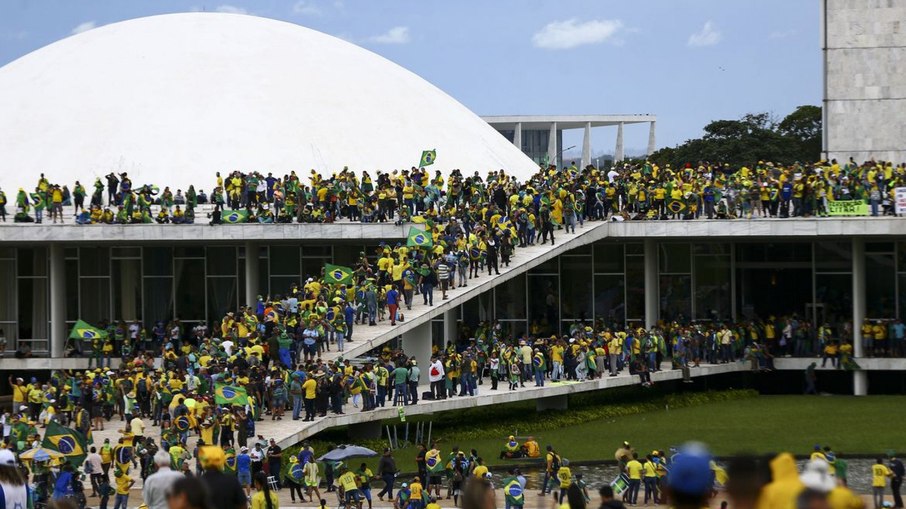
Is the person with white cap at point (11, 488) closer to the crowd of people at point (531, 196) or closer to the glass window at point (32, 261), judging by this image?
the crowd of people at point (531, 196)

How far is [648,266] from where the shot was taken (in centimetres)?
4150

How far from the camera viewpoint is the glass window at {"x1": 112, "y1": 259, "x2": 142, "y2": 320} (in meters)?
42.4

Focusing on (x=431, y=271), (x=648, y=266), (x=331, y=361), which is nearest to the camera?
(x=331, y=361)

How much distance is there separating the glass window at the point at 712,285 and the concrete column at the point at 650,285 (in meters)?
1.32

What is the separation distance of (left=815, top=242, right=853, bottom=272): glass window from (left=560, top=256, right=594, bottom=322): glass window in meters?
6.30

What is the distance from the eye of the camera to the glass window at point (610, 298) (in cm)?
4231

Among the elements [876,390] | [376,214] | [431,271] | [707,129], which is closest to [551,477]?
[431,271]

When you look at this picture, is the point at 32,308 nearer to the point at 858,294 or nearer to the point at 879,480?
the point at 858,294

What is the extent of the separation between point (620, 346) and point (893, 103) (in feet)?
54.2

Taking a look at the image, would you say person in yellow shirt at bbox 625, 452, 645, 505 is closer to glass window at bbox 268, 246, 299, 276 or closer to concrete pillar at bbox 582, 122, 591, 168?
glass window at bbox 268, 246, 299, 276

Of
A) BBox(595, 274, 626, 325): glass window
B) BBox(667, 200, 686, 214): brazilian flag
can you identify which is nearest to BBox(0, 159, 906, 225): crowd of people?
BBox(667, 200, 686, 214): brazilian flag

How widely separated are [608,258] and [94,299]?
14.6 m

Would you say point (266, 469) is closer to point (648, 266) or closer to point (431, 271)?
point (431, 271)

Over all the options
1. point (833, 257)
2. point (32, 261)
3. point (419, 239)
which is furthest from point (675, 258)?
point (32, 261)
